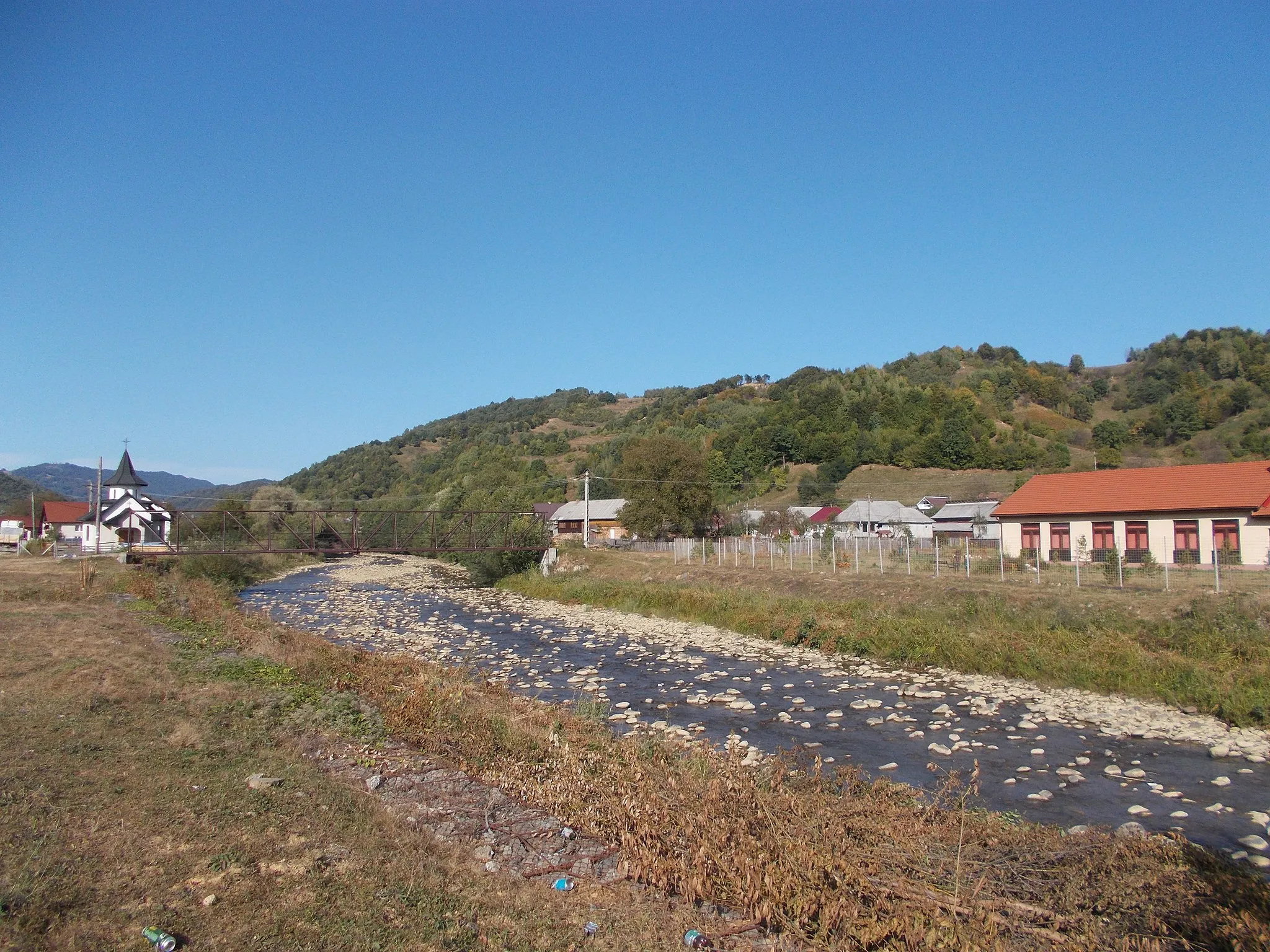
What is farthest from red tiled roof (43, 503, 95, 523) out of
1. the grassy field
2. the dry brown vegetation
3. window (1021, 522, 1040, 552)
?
the dry brown vegetation

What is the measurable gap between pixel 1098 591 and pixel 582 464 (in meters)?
138

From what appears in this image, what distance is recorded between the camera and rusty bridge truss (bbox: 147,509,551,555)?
49594 mm

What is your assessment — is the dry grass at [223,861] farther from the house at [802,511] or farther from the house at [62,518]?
the house at [62,518]

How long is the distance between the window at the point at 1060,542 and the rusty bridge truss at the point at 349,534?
33197 millimetres

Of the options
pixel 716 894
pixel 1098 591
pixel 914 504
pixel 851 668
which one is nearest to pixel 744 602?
pixel 851 668

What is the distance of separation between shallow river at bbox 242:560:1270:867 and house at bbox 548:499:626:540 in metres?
62.1

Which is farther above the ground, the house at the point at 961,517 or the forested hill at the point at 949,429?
the forested hill at the point at 949,429

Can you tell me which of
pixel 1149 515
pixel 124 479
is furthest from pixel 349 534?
pixel 1149 515

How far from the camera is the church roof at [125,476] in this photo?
254 ft

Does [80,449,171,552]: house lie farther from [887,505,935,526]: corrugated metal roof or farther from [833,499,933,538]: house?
[887,505,935,526]: corrugated metal roof

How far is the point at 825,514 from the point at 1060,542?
48888 millimetres

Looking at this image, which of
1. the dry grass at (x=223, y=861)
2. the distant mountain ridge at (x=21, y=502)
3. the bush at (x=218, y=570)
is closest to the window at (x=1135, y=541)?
the dry grass at (x=223, y=861)

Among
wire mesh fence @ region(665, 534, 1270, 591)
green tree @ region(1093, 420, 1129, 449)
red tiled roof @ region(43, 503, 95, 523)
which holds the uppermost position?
green tree @ region(1093, 420, 1129, 449)

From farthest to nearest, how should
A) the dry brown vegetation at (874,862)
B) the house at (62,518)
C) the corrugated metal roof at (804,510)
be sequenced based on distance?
the house at (62,518), the corrugated metal roof at (804,510), the dry brown vegetation at (874,862)
